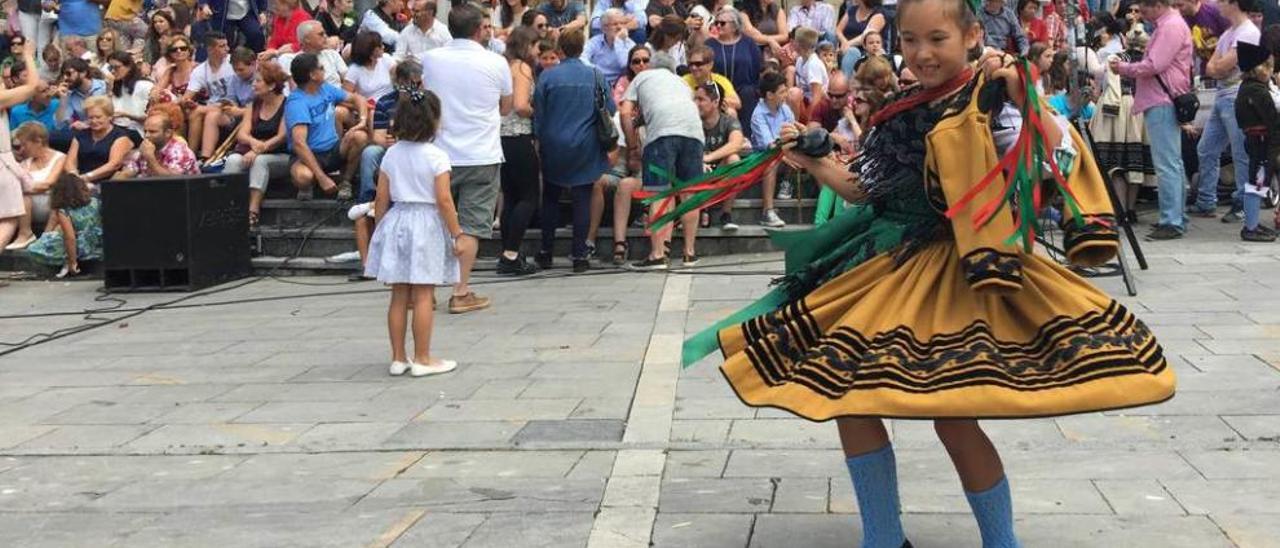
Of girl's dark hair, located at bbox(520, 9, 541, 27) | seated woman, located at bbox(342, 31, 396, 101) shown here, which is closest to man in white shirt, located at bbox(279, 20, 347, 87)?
seated woman, located at bbox(342, 31, 396, 101)

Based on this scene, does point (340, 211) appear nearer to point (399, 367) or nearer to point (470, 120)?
point (470, 120)

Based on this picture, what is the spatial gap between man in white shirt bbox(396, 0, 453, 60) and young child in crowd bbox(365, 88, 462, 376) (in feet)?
20.7

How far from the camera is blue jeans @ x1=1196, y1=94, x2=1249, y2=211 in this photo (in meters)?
13.0

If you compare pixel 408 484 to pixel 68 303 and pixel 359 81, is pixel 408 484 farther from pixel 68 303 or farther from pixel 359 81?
pixel 359 81

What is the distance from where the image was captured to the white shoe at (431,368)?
8.42 meters

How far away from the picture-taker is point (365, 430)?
7.16 meters

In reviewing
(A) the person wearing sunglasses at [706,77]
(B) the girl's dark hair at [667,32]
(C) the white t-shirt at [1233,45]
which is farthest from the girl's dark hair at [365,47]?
(C) the white t-shirt at [1233,45]

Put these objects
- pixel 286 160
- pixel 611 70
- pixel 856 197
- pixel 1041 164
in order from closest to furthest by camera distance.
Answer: pixel 1041 164 → pixel 856 197 → pixel 286 160 → pixel 611 70

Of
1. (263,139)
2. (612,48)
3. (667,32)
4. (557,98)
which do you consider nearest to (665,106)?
(557,98)

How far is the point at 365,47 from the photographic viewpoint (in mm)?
14453

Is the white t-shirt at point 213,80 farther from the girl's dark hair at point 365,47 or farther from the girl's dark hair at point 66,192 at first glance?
the girl's dark hair at point 66,192

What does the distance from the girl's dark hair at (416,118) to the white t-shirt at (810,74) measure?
723cm

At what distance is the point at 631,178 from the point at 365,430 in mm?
6222

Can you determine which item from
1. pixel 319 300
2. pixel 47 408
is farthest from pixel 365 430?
pixel 319 300
